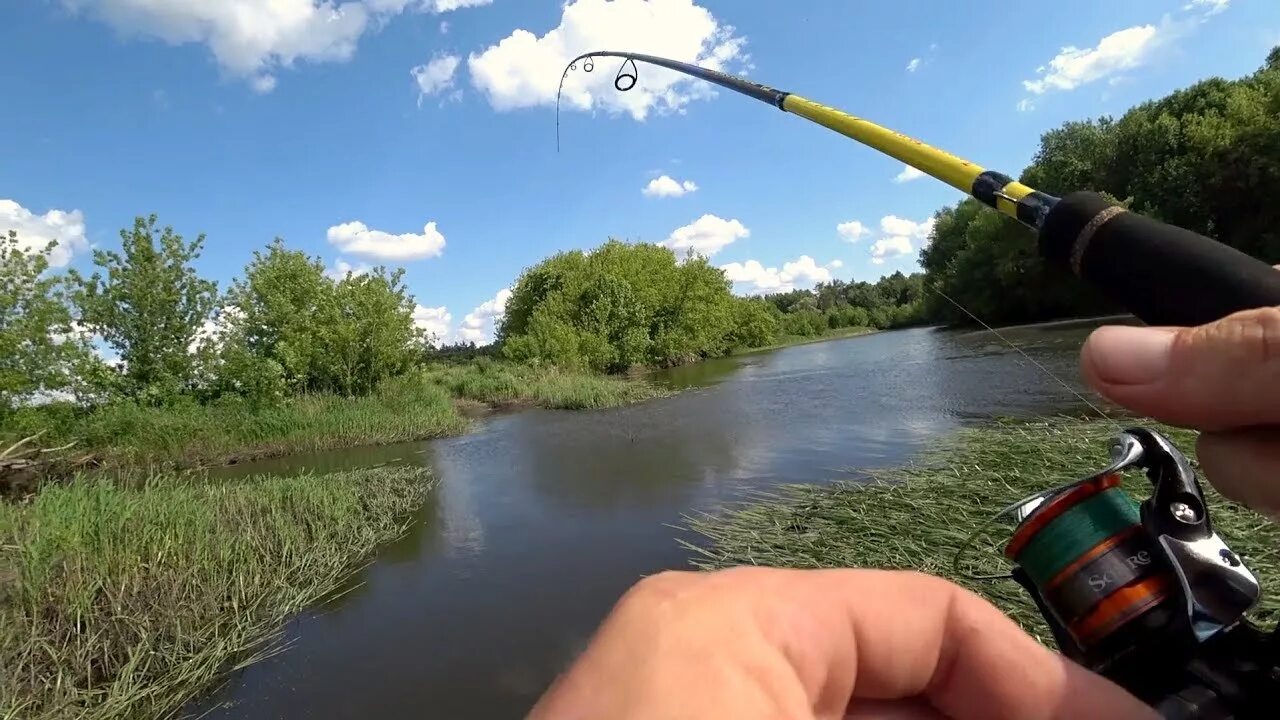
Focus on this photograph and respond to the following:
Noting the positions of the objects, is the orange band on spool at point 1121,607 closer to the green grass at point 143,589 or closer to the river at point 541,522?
the river at point 541,522

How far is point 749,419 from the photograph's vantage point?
14805 mm

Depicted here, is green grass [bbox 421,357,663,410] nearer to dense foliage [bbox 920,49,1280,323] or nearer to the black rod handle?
dense foliage [bbox 920,49,1280,323]

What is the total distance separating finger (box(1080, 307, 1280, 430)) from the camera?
86 centimetres

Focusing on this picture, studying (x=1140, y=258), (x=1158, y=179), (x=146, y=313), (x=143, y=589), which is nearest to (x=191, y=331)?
(x=146, y=313)

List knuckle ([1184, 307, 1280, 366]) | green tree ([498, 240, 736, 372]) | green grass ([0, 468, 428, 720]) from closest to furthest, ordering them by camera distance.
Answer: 1. knuckle ([1184, 307, 1280, 366])
2. green grass ([0, 468, 428, 720])
3. green tree ([498, 240, 736, 372])

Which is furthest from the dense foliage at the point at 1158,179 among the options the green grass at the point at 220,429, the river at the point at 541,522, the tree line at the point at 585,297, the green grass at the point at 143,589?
the green grass at the point at 143,589

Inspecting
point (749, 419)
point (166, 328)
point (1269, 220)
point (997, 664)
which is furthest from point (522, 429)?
point (1269, 220)

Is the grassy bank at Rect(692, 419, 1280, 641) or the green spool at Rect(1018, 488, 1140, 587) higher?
the green spool at Rect(1018, 488, 1140, 587)

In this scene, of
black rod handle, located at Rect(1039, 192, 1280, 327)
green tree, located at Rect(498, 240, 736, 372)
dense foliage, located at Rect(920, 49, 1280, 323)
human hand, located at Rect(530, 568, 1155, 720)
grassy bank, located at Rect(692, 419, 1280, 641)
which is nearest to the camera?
human hand, located at Rect(530, 568, 1155, 720)

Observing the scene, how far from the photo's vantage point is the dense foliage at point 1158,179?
2956 cm

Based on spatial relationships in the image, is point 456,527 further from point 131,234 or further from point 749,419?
point 131,234

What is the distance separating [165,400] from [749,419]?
48.3 feet

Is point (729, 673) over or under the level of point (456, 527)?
over

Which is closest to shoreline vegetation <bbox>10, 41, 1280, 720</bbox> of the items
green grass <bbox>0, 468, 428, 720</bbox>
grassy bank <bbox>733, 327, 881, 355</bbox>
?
green grass <bbox>0, 468, 428, 720</bbox>
